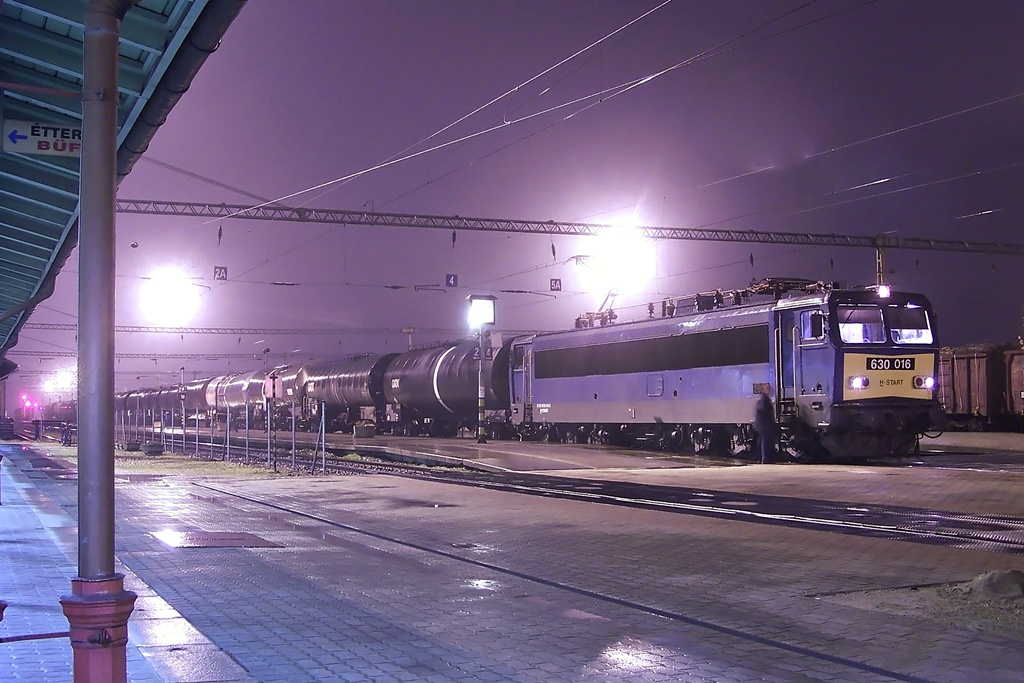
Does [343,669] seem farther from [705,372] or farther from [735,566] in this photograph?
[705,372]

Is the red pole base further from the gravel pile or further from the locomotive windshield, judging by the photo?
the locomotive windshield

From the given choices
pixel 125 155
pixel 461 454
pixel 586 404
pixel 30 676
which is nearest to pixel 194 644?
pixel 30 676

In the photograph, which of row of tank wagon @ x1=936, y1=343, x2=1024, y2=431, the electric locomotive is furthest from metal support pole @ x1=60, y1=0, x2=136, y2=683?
row of tank wagon @ x1=936, y1=343, x2=1024, y2=431

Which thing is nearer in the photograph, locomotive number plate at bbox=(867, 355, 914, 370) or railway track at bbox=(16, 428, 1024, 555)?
railway track at bbox=(16, 428, 1024, 555)

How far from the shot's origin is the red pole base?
4352mm

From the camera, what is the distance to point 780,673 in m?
6.46

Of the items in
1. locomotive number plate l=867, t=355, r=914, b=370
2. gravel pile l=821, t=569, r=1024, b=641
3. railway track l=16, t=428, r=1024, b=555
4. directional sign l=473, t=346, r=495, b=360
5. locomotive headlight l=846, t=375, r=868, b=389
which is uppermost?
directional sign l=473, t=346, r=495, b=360

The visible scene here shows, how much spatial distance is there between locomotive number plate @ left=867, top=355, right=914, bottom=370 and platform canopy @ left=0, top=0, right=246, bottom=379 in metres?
17.9

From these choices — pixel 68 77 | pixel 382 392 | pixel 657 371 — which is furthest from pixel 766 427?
pixel 382 392

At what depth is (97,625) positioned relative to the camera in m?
4.38

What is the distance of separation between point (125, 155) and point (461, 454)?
18201 millimetres

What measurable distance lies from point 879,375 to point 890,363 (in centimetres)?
49

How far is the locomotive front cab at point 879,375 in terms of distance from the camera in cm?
2339

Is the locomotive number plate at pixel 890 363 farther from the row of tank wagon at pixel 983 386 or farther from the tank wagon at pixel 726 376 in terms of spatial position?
the row of tank wagon at pixel 983 386
